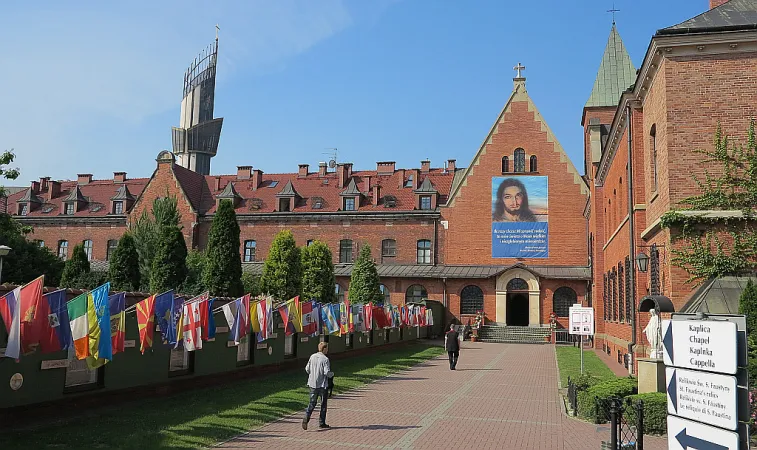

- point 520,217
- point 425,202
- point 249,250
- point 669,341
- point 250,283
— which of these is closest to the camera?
point 669,341

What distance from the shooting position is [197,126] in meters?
104

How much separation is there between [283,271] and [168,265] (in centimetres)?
563

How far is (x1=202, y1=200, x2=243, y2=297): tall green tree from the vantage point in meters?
28.1

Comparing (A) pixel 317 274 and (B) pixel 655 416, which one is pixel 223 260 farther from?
(B) pixel 655 416

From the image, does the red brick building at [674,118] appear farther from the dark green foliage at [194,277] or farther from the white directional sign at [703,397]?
the dark green foliage at [194,277]

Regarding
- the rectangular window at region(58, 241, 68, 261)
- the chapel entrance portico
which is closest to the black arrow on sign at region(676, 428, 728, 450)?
the chapel entrance portico

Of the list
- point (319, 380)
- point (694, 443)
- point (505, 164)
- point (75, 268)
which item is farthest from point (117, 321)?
point (505, 164)

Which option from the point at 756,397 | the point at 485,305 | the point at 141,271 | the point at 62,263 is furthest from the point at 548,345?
the point at 62,263

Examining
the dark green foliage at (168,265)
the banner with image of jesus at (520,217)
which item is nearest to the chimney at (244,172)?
the banner with image of jesus at (520,217)

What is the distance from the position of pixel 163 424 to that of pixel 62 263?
3278cm

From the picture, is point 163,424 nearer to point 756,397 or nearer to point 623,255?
point 756,397

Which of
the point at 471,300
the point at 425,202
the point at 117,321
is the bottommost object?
the point at 117,321

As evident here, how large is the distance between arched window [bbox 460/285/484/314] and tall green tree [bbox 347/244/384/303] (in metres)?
7.62

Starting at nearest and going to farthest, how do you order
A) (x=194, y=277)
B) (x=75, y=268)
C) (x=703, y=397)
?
(x=703, y=397), (x=194, y=277), (x=75, y=268)
